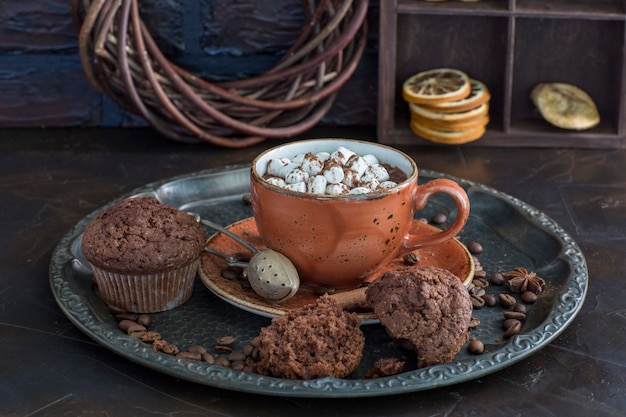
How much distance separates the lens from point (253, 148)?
172cm

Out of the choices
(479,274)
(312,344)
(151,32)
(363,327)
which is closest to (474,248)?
(479,274)

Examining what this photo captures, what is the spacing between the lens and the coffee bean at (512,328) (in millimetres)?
986

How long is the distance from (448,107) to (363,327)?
0.76 m

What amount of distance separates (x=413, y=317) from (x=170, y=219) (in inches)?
13.4

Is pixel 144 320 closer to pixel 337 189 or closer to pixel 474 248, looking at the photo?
pixel 337 189

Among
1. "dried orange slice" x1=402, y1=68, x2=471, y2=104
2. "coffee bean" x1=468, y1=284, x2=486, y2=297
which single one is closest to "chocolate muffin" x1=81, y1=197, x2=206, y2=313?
"coffee bean" x1=468, y1=284, x2=486, y2=297

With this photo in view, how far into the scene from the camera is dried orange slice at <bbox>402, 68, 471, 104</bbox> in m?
1.64

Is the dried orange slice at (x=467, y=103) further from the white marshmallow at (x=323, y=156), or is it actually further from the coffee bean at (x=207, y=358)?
the coffee bean at (x=207, y=358)

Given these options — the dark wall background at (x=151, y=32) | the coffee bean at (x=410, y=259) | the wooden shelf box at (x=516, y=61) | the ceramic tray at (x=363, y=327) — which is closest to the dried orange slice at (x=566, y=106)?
the wooden shelf box at (x=516, y=61)

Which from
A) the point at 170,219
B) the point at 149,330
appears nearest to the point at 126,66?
the point at 170,219

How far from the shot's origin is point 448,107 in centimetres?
165

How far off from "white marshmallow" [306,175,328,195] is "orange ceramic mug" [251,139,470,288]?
4 centimetres

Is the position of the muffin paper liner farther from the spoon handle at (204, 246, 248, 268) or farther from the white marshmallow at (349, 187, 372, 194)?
the white marshmallow at (349, 187, 372, 194)

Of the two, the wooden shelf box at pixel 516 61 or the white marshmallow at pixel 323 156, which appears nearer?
the white marshmallow at pixel 323 156
